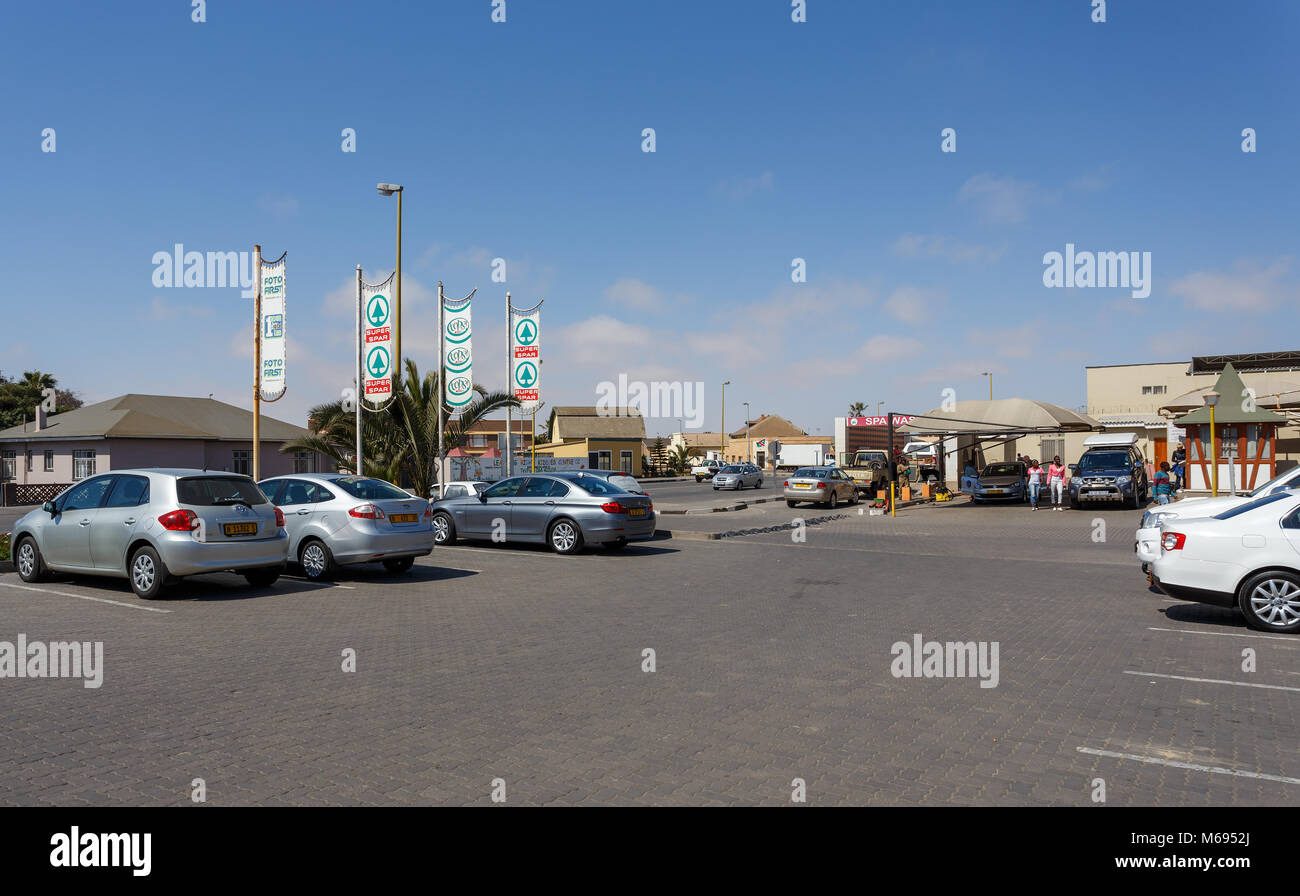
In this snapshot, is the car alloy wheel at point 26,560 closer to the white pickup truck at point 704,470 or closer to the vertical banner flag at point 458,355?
the vertical banner flag at point 458,355

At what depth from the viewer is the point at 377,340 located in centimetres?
2305

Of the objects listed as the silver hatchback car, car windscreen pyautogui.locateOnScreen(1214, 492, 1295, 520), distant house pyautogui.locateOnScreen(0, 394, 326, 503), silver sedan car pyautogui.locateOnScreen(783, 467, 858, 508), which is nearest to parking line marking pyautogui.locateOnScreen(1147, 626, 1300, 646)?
car windscreen pyautogui.locateOnScreen(1214, 492, 1295, 520)

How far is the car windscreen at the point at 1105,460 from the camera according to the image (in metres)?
28.1

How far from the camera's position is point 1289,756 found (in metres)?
5.13

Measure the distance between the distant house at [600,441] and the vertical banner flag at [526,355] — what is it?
126ft

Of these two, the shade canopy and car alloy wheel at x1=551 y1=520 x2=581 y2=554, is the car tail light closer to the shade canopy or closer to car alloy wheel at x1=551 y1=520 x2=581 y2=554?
car alloy wheel at x1=551 y1=520 x2=581 y2=554

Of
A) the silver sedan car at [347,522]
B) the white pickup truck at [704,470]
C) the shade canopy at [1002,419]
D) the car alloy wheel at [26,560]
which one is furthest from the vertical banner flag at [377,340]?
the white pickup truck at [704,470]

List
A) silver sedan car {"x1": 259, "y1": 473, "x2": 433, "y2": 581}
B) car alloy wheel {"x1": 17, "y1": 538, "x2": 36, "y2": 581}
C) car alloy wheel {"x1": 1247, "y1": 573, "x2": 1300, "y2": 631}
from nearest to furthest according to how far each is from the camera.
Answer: car alloy wheel {"x1": 1247, "y1": 573, "x2": 1300, "y2": 631}
car alloy wheel {"x1": 17, "y1": 538, "x2": 36, "y2": 581}
silver sedan car {"x1": 259, "y1": 473, "x2": 433, "y2": 581}

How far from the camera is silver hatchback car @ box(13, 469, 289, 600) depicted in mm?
10547

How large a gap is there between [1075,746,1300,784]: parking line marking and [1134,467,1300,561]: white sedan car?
213 inches

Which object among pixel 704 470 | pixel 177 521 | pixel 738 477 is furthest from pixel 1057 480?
pixel 704 470

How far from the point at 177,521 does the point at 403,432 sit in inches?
593
